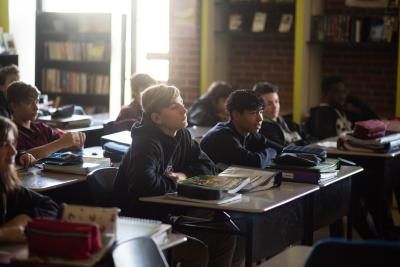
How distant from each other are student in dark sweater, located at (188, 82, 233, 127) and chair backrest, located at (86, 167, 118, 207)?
3014 mm

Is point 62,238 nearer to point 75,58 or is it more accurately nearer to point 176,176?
point 176,176

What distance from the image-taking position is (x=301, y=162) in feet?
14.9

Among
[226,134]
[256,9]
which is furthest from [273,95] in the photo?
[256,9]

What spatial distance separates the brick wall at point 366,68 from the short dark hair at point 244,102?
331 centimetres

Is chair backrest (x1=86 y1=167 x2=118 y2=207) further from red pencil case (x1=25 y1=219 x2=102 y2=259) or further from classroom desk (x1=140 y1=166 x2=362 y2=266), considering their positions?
red pencil case (x1=25 y1=219 x2=102 y2=259)

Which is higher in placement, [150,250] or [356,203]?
[150,250]

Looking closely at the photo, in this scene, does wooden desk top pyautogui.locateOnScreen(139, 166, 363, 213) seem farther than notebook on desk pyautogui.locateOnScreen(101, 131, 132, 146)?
No

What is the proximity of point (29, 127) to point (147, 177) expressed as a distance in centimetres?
152

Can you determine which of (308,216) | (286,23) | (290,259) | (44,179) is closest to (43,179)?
(44,179)

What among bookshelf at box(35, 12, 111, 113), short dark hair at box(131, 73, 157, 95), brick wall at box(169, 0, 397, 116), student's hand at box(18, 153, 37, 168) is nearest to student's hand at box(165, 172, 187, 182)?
student's hand at box(18, 153, 37, 168)

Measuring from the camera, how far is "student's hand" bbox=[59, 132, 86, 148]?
498cm

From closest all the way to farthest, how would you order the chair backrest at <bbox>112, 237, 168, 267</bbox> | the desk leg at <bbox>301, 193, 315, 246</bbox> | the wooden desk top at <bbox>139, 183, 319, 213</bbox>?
the chair backrest at <bbox>112, 237, 168, 267</bbox> < the wooden desk top at <bbox>139, 183, 319, 213</bbox> < the desk leg at <bbox>301, 193, 315, 246</bbox>

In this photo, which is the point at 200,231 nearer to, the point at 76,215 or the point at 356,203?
the point at 76,215

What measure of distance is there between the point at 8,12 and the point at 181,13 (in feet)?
6.03
